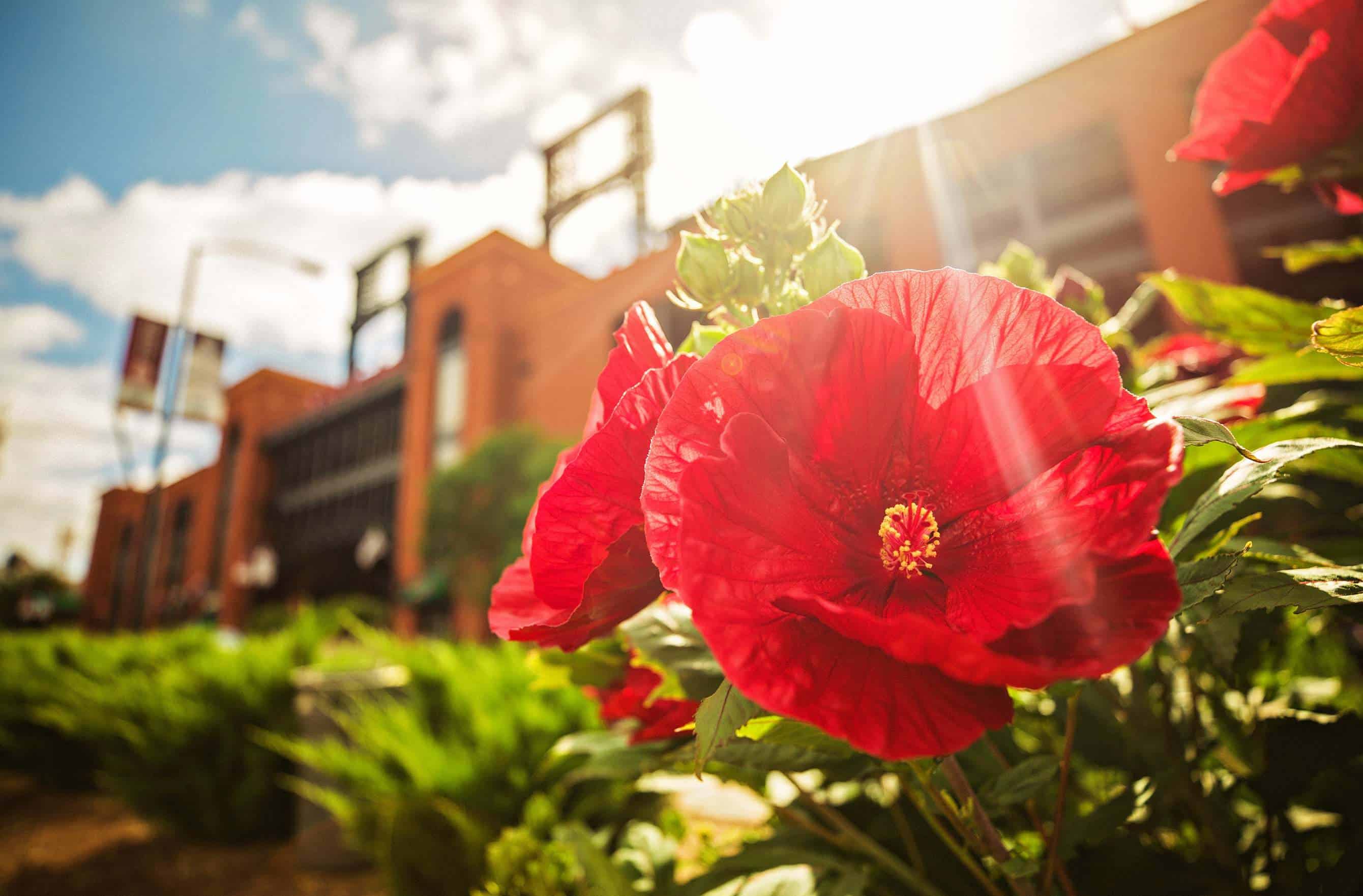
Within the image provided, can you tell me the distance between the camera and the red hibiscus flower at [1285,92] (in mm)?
608

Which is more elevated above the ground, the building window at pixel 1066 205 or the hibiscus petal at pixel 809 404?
the building window at pixel 1066 205

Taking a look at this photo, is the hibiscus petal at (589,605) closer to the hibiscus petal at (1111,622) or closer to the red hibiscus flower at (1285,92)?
the hibiscus petal at (1111,622)

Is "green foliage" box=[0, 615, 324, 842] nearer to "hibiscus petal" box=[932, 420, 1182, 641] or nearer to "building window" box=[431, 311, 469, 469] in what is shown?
"hibiscus petal" box=[932, 420, 1182, 641]

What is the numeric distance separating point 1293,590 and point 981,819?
229mm

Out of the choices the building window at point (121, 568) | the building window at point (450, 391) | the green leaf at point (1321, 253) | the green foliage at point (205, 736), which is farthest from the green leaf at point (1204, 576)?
the building window at point (121, 568)

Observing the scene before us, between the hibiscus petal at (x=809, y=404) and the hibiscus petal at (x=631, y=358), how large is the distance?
10 cm

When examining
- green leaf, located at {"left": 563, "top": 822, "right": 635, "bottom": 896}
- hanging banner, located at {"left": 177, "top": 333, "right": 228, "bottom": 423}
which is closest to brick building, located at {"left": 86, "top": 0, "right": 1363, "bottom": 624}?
green leaf, located at {"left": 563, "top": 822, "right": 635, "bottom": 896}

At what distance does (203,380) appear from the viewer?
1252cm

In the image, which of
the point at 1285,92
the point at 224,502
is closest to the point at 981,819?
the point at 1285,92

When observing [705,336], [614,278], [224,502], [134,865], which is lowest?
[134,865]

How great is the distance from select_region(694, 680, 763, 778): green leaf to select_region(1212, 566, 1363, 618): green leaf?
28cm

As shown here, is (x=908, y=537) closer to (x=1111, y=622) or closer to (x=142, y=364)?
(x=1111, y=622)

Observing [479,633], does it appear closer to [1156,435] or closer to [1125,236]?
[1125,236]

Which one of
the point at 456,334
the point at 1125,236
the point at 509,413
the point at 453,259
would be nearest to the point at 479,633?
the point at 509,413
